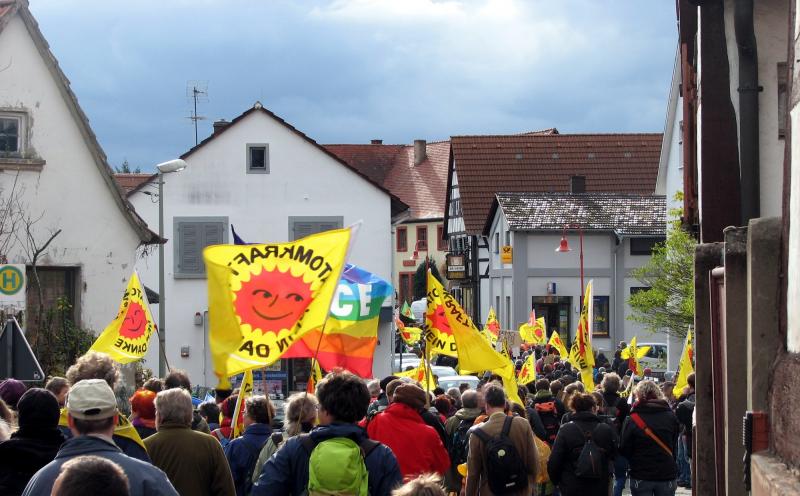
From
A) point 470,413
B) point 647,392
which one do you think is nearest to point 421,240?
point 647,392

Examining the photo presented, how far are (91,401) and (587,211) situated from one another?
164ft

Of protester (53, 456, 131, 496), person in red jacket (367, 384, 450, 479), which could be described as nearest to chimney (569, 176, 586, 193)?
person in red jacket (367, 384, 450, 479)

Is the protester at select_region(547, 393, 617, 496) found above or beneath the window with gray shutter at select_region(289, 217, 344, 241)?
beneath

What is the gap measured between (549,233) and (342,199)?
19.9 metres

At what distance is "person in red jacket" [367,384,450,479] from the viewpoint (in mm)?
8945

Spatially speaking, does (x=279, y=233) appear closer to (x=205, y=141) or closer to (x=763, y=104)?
(x=205, y=141)

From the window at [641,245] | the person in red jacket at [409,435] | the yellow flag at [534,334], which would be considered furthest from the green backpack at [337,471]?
the window at [641,245]

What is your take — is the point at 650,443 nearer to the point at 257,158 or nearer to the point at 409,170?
the point at 257,158

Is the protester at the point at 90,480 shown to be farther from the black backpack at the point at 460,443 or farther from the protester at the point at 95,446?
the black backpack at the point at 460,443

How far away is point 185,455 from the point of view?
7539 millimetres

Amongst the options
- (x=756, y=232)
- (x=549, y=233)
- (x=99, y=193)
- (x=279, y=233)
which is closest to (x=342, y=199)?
(x=279, y=233)

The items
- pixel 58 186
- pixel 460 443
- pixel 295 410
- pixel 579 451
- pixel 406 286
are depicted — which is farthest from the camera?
pixel 406 286

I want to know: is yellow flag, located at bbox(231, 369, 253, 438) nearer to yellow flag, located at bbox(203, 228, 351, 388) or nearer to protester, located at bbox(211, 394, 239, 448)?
protester, located at bbox(211, 394, 239, 448)

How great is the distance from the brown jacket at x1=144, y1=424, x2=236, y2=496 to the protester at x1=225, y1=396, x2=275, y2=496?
1.33m
